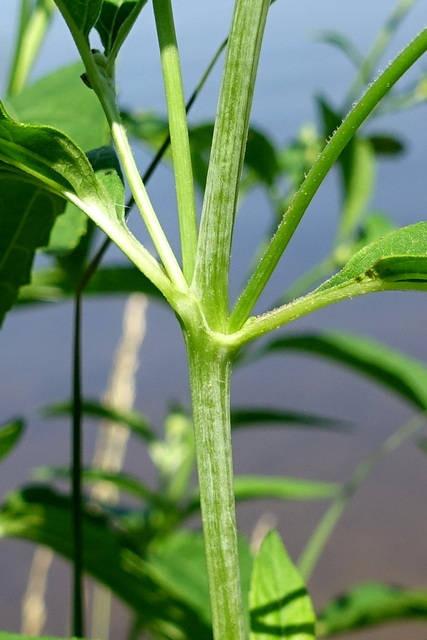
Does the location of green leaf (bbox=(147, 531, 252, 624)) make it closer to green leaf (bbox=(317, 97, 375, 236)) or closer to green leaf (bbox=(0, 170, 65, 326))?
green leaf (bbox=(0, 170, 65, 326))

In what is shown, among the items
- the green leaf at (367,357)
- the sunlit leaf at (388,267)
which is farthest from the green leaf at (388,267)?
the green leaf at (367,357)

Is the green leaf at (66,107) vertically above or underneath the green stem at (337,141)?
above

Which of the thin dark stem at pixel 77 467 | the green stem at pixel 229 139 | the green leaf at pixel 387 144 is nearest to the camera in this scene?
the green stem at pixel 229 139

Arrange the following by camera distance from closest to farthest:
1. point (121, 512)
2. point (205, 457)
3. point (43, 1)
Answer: point (205, 457) → point (43, 1) → point (121, 512)

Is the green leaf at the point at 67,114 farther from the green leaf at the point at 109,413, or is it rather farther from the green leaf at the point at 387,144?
the green leaf at the point at 387,144

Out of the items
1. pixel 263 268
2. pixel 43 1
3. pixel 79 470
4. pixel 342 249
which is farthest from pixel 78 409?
pixel 342 249

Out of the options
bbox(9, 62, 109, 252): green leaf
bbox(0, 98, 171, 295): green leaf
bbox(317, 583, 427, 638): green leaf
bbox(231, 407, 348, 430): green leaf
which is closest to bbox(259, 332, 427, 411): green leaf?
bbox(231, 407, 348, 430): green leaf

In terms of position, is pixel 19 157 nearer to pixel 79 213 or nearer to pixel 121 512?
pixel 79 213
